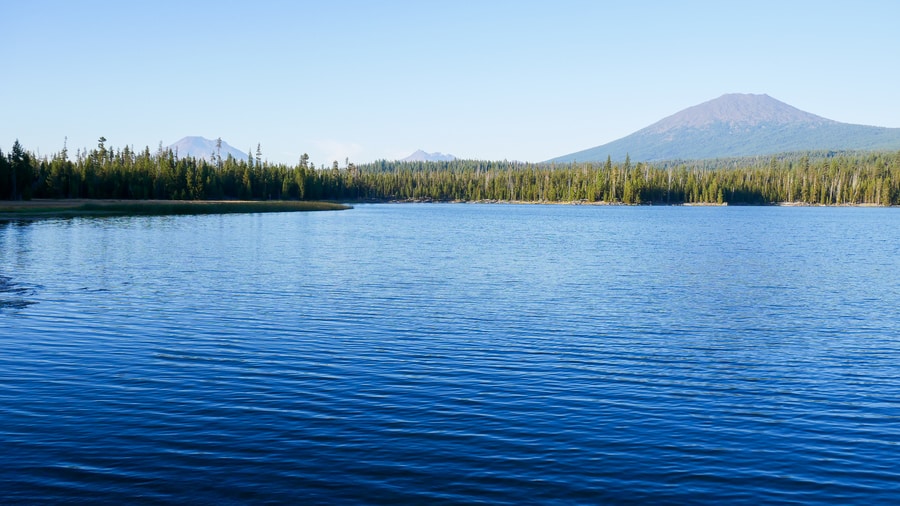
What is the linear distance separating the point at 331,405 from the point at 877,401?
1377 centimetres

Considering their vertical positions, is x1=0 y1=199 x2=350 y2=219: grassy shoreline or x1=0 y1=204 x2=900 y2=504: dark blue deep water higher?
x1=0 y1=199 x2=350 y2=219: grassy shoreline

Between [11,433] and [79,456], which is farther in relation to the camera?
[11,433]

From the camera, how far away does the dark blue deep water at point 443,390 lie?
1305cm

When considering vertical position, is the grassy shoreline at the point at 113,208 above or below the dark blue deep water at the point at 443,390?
above

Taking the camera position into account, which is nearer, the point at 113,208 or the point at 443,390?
the point at 443,390

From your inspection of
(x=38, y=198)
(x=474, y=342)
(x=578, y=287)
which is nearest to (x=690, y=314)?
(x=578, y=287)

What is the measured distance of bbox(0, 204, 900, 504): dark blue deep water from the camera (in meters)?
13.1

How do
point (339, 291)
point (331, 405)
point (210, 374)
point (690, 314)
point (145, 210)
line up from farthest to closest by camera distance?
point (145, 210) < point (339, 291) < point (690, 314) < point (210, 374) < point (331, 405)

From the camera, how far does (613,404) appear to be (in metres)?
17.9

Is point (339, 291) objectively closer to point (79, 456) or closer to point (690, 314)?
point (690, 314)

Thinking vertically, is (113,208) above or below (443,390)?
above

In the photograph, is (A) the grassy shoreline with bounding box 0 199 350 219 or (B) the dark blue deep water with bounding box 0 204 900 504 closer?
(B) the dark blue deep water with bounding box 0 204 900 504

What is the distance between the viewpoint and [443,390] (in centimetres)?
1892

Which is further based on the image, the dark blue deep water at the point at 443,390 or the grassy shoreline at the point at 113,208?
the grassy shoreline at the point at 113,208
